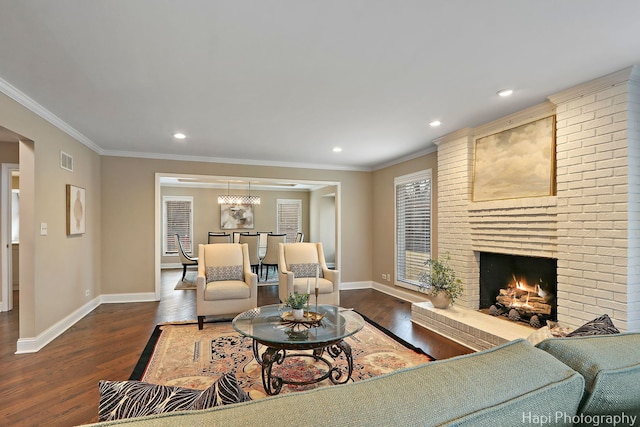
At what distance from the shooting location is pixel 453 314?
3.81m

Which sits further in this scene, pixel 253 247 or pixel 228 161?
pixel 253 247

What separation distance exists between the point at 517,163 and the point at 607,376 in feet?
10.6

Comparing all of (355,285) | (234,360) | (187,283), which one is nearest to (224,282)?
(234,360)

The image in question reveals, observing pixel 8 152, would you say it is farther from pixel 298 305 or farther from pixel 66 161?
pixel 298 305

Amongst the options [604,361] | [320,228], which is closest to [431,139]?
[604,361]

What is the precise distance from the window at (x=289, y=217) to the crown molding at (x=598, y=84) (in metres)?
8.15

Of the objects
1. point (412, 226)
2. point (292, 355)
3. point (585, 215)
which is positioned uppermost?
point (585, 215)

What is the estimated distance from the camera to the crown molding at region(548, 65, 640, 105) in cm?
254

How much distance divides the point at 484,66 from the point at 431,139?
214 centimetres

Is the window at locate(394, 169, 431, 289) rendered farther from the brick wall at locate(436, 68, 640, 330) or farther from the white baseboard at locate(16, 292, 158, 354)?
the white baseboard at locate(16, 292, 158, 354)

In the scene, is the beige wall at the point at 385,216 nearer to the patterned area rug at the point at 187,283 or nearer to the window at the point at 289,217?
the patterned area rug at the point at 187,283

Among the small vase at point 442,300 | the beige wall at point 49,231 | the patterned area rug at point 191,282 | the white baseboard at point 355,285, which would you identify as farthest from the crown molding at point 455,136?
the beige wall at point 49,231

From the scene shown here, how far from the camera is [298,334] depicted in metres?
2.52

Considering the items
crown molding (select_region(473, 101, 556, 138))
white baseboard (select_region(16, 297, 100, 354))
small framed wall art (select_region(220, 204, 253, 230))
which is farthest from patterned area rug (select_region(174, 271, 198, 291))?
crown molding (select_region(473, 101, 556, 138))
